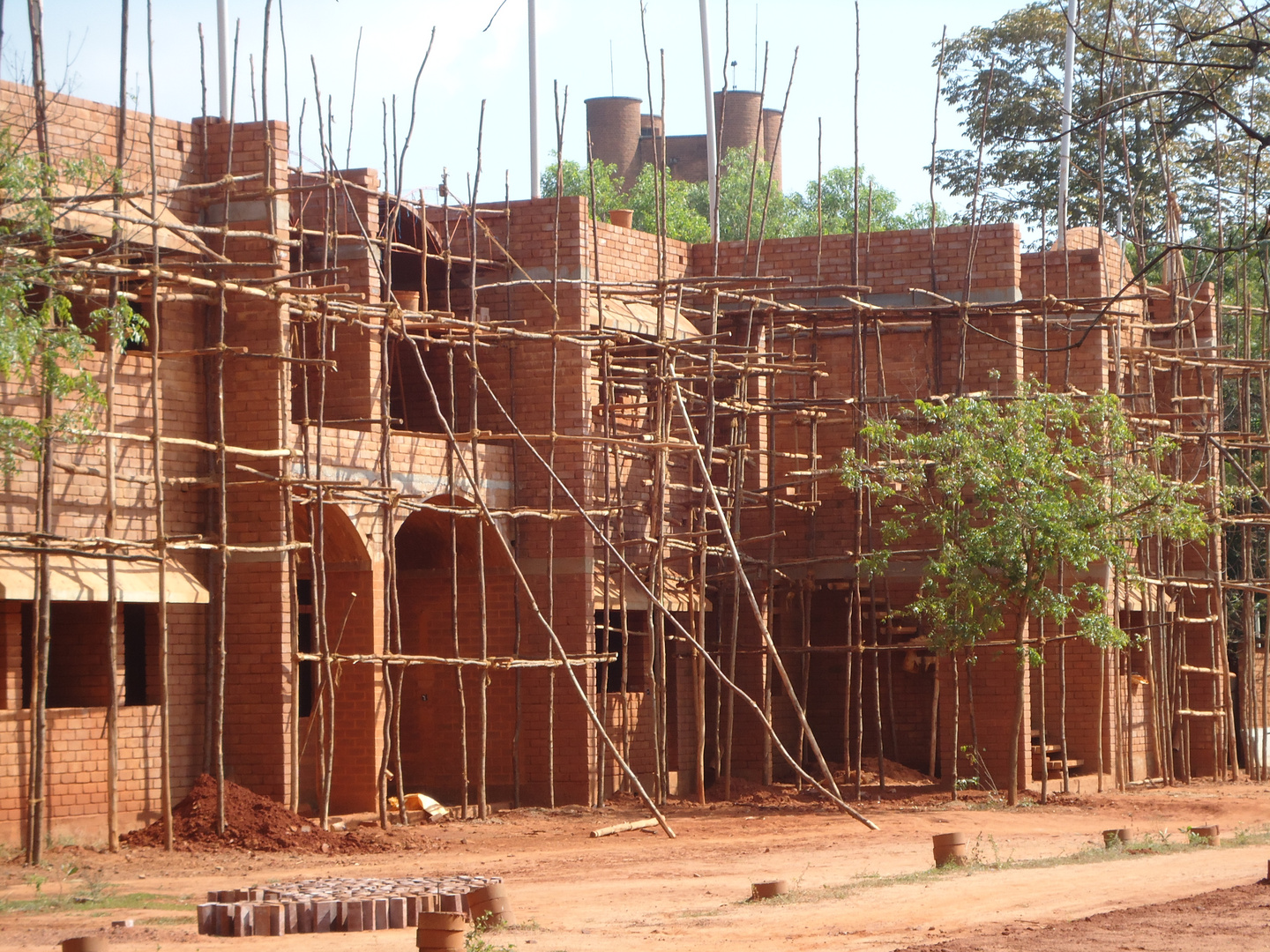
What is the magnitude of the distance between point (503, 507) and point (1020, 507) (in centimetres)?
547

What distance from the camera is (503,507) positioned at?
18188 mm

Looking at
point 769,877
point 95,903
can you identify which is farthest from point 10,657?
point 769,877

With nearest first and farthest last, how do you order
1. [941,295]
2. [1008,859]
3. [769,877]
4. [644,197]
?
[769,877]
[1008,859]
[941,295]
[644,197]

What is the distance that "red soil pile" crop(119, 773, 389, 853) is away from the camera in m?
13.7

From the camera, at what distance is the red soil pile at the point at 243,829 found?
44.9ft

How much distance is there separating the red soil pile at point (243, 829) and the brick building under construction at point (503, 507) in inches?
10.7

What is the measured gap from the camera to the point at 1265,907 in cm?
937

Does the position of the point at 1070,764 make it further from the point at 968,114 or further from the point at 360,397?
the point at 968,114

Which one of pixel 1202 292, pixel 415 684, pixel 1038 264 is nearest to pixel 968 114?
pixel 1202 292

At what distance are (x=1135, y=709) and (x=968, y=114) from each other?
65.1ft

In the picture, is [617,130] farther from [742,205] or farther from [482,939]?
[482,939]

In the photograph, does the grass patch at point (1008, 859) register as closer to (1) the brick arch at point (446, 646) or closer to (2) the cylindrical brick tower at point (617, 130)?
(1) the brick arch at point (446, 646)

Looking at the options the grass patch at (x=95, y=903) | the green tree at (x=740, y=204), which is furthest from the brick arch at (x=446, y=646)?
the green tree at (x=740, y=204)

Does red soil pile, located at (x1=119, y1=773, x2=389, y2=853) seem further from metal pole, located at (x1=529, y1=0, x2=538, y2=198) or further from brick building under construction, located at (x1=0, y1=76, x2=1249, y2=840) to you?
metal pole, located at (x1=529, y1=0, x2=538, y2=198)
